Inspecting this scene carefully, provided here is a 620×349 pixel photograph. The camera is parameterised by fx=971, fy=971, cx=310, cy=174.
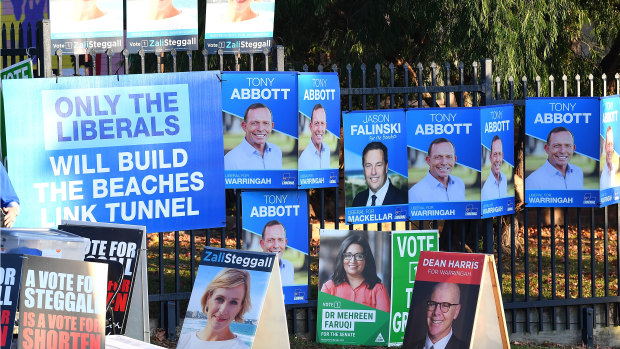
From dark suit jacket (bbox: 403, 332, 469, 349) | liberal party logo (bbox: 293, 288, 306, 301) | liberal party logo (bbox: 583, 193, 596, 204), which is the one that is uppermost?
liberal party logo (bbox: 583, 193, 596, 204)

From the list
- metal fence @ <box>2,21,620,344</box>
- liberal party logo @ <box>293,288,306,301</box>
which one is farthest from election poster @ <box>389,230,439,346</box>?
liberal party logo @ <box>293,288,306,301</box>

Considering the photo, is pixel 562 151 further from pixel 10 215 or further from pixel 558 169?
pixel 10 215

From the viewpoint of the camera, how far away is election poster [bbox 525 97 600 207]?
921cm

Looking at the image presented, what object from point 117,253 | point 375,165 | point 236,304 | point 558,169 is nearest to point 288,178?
point 375,165

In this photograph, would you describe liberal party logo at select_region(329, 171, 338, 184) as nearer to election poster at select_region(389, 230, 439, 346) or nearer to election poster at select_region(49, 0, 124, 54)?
election poster at select_region(389, 230, 439, 346)

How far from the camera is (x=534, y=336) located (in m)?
9.48

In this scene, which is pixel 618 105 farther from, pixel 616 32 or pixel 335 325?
pixel 616 32

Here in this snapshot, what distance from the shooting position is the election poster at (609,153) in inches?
366

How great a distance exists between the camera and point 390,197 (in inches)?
349

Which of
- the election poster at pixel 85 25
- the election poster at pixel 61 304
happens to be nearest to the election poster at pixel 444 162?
the election poster at pixel 85 25

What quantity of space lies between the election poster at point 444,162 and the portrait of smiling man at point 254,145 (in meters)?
1.33

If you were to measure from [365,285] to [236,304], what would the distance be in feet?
7.86

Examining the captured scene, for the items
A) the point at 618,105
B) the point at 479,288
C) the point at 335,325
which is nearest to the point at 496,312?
the point at 479,288

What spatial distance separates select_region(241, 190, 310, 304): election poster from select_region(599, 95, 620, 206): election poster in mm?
2948
